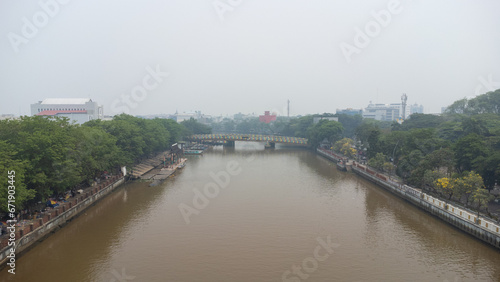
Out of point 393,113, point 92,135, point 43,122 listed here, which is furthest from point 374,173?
point 393,113

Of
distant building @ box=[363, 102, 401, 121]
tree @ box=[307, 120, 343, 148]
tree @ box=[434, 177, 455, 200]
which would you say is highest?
distant building @ box=[363, 102, 401, 121]

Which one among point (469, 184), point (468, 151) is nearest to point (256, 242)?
point (469, 184)

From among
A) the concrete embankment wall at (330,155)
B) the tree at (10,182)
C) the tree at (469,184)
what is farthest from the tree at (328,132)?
the tree at (10,182)

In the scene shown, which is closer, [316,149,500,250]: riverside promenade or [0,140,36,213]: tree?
[0,140,36,213]: tree

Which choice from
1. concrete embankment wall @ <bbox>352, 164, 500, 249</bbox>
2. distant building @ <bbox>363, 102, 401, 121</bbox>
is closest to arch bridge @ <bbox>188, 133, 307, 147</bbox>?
concrete embankment wall @ <bbox>352, 164, 500, 249</bbox>

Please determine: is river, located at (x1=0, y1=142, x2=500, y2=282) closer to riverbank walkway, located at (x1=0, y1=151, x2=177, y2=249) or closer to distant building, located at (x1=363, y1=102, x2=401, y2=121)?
riverbank walkway, located at (x1=0, y1=151, x2=177, y2=249)

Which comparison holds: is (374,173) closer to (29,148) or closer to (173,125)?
(29,148)

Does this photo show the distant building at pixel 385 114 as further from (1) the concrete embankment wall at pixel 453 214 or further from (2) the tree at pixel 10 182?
(2) the tree at pixel 10 182
